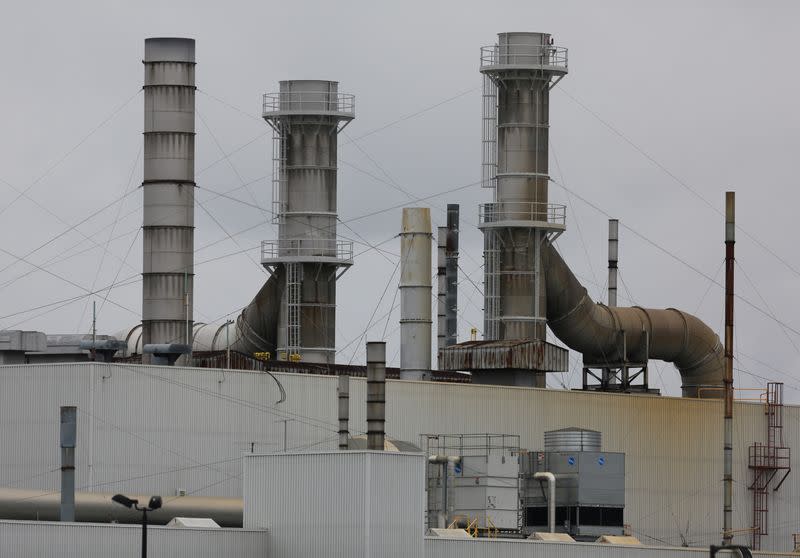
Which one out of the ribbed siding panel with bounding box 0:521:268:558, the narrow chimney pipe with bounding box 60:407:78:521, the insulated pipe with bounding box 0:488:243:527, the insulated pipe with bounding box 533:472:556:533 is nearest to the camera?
the ribbed siding panel with bounding box 0:521:268:558

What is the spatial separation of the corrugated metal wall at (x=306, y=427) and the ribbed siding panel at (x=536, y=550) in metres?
11.5

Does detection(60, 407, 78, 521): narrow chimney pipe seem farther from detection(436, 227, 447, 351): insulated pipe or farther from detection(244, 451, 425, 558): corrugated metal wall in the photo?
detection(436, 227, 447, 351): insulated pipe

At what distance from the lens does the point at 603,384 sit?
8219cm

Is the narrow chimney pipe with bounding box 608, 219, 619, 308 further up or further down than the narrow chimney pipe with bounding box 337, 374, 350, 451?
further up

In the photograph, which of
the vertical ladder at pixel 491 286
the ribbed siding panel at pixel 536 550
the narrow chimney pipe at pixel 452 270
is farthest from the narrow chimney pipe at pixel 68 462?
the narrow chimney pipe at pixel 452 270

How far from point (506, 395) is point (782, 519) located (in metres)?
12.7

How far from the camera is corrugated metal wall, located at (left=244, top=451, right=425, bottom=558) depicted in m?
56.2

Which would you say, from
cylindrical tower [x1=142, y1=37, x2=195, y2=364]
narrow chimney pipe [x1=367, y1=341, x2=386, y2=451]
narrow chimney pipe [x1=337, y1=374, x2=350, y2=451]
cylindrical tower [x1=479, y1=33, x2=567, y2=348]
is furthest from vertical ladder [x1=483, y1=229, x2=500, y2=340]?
narrow chimney pipe [x1=367, y1=341, x2=386, y2=451]

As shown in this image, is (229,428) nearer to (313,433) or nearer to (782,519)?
(313,433)

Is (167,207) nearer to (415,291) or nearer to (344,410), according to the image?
(415,291)

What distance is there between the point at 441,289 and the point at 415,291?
9937mm

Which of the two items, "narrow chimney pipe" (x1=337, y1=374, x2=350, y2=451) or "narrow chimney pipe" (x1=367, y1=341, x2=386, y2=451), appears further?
"narrow chimney pipe" (x1=337, y1=374, x2=350, y2=451)

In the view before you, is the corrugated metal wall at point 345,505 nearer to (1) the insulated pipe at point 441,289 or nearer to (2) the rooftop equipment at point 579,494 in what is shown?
(2) the rooftop equipment at point 579,494

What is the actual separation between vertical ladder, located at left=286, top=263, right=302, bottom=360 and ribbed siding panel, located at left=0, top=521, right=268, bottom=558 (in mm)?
24822
